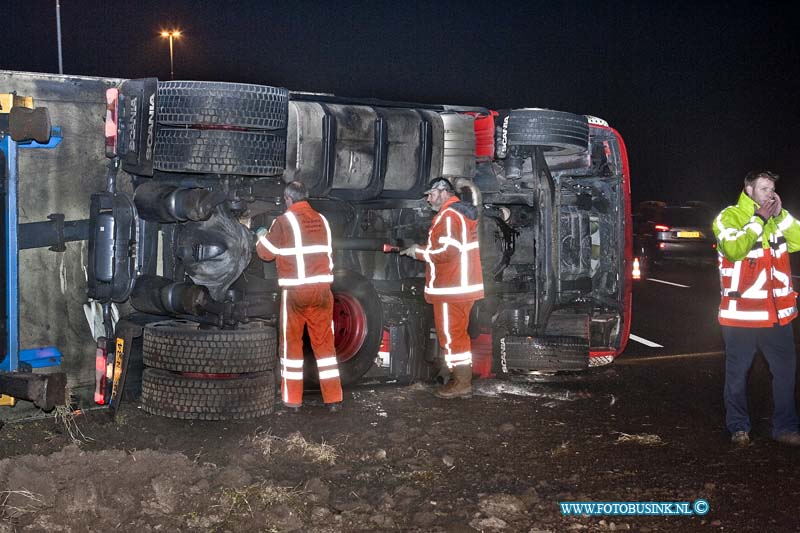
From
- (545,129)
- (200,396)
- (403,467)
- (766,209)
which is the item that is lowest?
(403,467)

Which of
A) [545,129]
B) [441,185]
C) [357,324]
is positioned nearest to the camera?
[441,185]

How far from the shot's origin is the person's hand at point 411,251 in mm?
7258

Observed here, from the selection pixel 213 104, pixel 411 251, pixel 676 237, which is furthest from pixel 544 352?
pixel 676 237

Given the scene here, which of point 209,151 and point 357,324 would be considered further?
point 357,324

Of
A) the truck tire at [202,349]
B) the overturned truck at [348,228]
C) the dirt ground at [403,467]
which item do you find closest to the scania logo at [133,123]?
the overturned truck at [348,228]

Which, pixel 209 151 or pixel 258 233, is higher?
pixel 209 151

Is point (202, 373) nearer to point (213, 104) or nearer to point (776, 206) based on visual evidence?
point (213, 104)

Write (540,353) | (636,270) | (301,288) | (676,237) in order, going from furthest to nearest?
(676,237), (636,270), (540,353), (301,288)

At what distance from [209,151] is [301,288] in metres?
1.21

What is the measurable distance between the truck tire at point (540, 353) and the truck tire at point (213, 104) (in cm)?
296

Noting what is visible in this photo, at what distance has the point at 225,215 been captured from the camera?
6.40 meters

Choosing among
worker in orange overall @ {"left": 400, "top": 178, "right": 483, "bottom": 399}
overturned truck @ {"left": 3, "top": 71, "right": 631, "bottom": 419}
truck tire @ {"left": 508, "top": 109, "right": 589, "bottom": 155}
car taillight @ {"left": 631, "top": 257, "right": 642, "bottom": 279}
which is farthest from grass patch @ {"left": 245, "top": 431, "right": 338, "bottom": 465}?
car taillight @ {"left": 631, "top": 257, "right": 642, "bottom": 279}

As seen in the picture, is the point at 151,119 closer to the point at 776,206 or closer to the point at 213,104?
the point at 213,104

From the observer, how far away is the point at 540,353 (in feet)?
25.1
